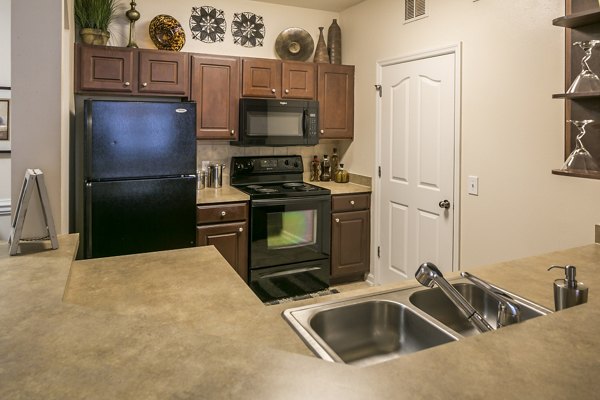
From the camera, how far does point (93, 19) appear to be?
3.27 metres

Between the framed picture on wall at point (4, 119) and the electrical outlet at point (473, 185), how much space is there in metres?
3.29

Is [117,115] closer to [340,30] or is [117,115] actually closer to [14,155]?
[14,155]

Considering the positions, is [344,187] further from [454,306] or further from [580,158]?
[454,306]

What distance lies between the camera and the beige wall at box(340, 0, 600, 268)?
2.38 meters

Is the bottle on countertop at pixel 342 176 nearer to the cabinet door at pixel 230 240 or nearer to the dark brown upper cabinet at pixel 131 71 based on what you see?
the cabinet door at pixel 230 240

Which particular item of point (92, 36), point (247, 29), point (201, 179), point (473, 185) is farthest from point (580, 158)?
point (92, 36)

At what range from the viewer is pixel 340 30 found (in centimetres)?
430

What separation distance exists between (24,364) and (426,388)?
65 centimetres

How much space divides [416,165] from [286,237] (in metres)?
1.19

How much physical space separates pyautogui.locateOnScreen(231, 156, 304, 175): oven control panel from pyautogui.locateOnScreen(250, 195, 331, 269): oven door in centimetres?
61

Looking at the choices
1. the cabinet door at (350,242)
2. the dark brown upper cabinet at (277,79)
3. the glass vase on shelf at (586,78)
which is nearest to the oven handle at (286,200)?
the cabinet door at (350,242)

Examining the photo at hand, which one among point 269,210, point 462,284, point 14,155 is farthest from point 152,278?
point 269,210

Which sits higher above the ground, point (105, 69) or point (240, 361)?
point (105, 69)

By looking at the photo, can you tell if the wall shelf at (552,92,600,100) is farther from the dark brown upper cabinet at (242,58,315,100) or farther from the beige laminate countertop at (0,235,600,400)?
the dark brown upper cabinet at (242,58,315,100)
